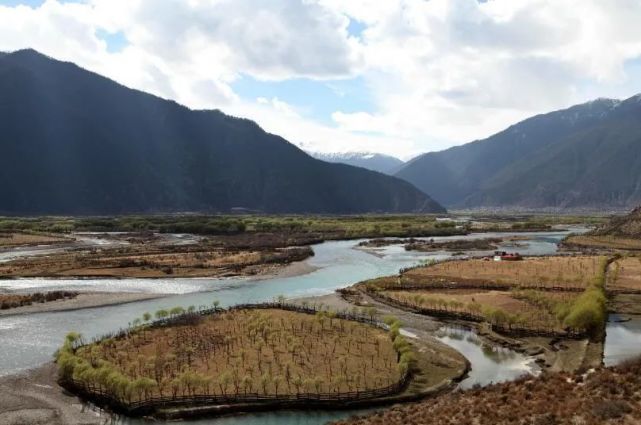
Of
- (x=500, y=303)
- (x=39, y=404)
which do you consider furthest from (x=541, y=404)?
(x=500, y=303)

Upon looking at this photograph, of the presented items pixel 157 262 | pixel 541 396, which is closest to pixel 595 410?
pixel 541 396

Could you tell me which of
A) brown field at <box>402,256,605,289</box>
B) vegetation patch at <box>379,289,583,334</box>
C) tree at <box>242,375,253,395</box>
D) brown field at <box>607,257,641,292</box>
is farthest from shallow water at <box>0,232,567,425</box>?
brown field at <box>607,257,641,292</box>

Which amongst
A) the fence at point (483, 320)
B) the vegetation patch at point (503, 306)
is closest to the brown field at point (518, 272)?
the vegetation patch at point (503, 306)

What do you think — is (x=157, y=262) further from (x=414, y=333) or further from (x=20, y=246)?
(x=414, y=333)

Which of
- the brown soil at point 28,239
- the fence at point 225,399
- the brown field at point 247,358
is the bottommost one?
the fence at point 225,399

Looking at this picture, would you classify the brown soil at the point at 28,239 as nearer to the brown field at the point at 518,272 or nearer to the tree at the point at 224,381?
the brown field at the point at 518,272
